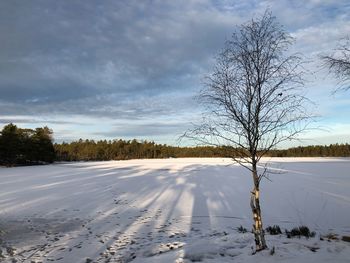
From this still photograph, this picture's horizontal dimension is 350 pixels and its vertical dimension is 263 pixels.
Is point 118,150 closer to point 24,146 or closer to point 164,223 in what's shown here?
point 24,146

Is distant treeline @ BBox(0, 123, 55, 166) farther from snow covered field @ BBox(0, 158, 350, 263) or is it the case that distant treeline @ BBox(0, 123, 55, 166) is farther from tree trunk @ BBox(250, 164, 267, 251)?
tree trunk @ BBox(250, 164, 267, 251)

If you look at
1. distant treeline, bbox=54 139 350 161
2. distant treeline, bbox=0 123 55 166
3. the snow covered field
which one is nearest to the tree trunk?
the snow covered field

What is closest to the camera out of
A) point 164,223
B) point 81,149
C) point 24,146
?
point 164,223

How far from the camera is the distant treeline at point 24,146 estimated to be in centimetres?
5594

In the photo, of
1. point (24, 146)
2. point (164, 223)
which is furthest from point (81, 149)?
point (164, 223)

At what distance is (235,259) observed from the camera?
5.83 metres

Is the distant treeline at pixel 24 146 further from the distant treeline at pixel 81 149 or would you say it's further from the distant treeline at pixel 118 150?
the distant treeline at pixel 118 150

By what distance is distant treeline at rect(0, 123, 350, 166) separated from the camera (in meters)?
23.5

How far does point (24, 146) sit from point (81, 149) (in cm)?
6742

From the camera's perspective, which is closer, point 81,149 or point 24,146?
point 24,146

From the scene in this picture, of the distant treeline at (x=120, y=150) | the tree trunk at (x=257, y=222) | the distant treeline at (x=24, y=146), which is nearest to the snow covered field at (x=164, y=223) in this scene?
the tree trunk at (x=257, y=222)

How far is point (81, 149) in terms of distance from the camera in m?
126

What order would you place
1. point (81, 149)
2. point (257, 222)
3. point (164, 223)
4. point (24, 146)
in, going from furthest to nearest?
point (81, 149), point (24, 146), point (164, 223), point (257, 222)

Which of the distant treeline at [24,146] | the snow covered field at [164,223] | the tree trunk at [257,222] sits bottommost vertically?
the snow covered field at [164,223]
